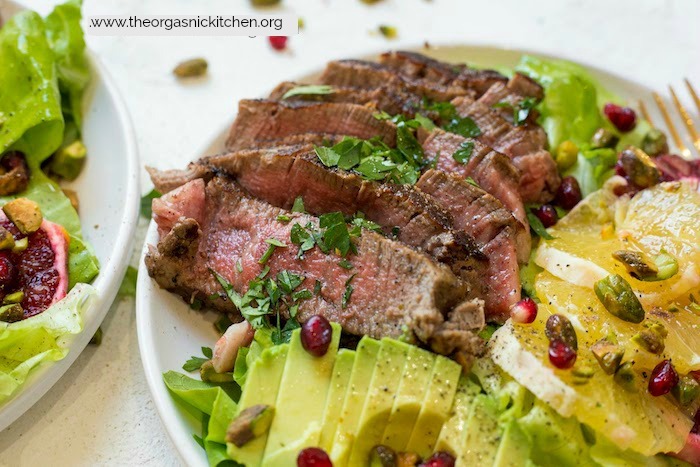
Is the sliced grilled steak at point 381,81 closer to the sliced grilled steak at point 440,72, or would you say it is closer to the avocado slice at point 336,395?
the sliced grilled steak at point 440,72

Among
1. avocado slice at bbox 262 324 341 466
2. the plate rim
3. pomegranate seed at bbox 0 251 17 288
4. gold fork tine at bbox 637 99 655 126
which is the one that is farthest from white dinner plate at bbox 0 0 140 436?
gold fork tine at bbox 637 99 655 126

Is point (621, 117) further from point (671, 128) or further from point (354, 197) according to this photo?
point (354, 197)

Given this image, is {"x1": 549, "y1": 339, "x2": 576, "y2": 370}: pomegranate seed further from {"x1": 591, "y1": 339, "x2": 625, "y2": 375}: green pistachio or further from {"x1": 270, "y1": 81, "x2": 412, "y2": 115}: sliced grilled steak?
{"x1": 270, "y1": 81, "x2": 412, "y2": 115}: sliced grilled steak

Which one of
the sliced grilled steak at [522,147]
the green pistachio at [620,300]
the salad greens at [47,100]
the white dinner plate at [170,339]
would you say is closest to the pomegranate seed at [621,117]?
the sliced grilled steak at [522,147]

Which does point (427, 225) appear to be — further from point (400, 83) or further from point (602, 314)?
point (400, 83)

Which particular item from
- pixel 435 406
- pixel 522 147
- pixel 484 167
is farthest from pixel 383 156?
pixel 435 406

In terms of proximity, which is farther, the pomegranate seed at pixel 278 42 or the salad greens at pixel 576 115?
the pomegranate seed at pixel 278 42
